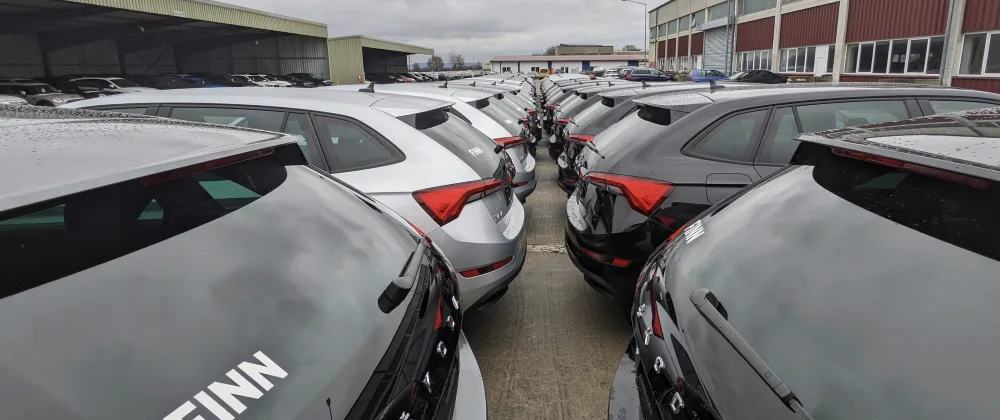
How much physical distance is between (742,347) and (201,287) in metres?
1.33

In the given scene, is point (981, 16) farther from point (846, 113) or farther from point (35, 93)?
point (35, 93)

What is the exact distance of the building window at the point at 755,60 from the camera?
35438mm

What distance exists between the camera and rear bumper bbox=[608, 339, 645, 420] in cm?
184

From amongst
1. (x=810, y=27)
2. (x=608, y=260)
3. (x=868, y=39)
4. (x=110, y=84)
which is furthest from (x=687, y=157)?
(x=810, y=27)

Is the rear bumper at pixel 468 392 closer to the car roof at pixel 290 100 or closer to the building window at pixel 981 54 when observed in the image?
the car roof at pixel 290 100

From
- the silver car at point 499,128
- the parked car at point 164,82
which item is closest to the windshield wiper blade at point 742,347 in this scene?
the silver car at point 499,128

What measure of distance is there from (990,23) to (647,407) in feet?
75.9

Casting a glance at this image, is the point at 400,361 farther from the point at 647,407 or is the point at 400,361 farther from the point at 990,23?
the point at 990,23

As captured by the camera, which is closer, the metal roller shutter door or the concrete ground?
the concrete ground

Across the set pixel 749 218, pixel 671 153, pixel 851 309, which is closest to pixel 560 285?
pixel 671 153

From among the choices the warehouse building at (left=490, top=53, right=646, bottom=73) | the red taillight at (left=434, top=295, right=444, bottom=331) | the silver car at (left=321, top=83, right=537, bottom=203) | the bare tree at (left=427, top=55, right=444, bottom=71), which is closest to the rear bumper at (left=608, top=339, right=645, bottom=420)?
the red taillight at (left=434, top=295, right=444, bottom=331)

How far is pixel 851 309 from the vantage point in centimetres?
133

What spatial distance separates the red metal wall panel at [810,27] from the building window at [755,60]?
7.11 ft

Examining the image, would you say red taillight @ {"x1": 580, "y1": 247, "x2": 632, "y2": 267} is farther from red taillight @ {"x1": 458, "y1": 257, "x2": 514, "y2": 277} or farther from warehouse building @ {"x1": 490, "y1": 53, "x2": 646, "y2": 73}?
warehouse building @ {"x1": 490, "y1": 53, "x2": 646, "y2": 73}
